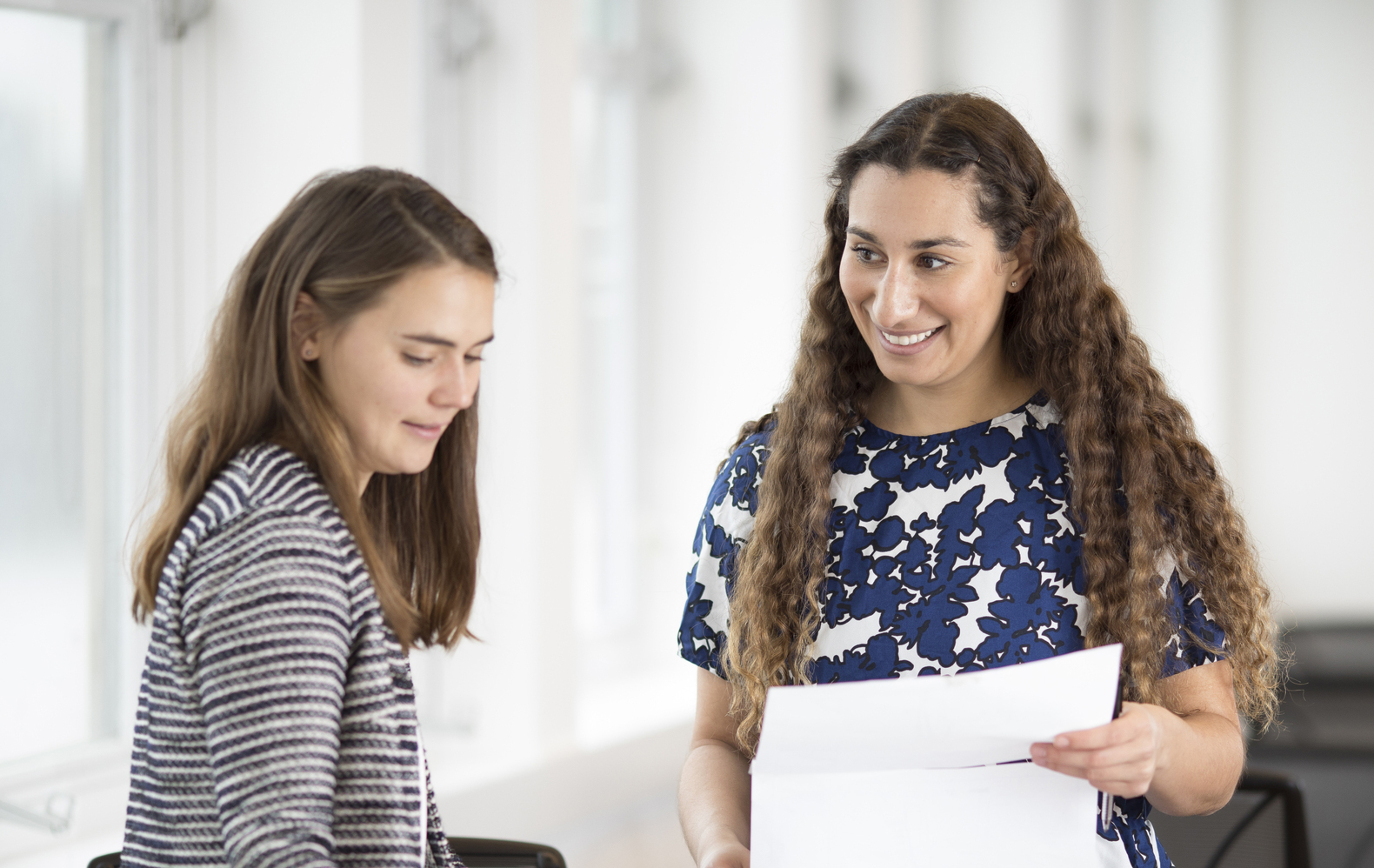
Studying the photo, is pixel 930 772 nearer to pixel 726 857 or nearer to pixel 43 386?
pixel 726 857

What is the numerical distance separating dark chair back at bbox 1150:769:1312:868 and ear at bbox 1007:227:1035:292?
0.85 meters

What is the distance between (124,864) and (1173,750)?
0.93 m

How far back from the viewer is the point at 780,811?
3.70 feet

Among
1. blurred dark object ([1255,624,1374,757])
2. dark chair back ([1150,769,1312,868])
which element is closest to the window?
dark chair back ([1150,769,1312,868])

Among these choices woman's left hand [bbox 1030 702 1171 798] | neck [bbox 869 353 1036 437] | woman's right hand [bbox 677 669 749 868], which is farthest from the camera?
neck [bbox 869 353 1036 437]

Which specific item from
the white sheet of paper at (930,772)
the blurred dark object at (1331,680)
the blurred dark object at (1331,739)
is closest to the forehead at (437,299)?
the white sheet of paper at (930,772)

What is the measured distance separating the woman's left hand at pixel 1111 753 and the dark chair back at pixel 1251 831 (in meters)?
0.76

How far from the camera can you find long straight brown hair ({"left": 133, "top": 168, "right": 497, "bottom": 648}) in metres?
0.91

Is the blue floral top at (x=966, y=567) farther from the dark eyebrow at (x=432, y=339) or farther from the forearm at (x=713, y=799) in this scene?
the dark eyebrow at (x=432, y=339)

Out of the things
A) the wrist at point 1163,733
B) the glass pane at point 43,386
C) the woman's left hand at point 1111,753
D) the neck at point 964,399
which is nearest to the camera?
the woman's left hand at point 1111,753

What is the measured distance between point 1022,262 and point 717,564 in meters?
0.50

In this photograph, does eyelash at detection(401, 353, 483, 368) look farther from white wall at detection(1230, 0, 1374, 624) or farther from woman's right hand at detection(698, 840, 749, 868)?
white wall at detection(1230, 0, 1374, 624)

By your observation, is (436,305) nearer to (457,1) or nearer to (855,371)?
(855,371)

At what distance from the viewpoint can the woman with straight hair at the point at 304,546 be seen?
81 cm
